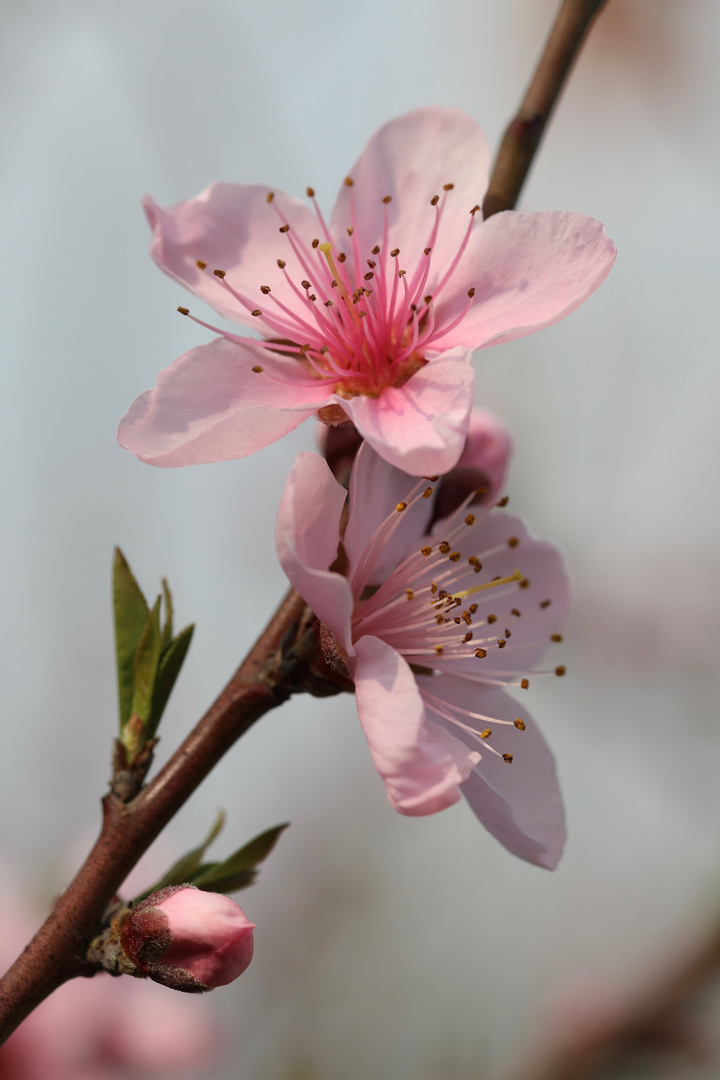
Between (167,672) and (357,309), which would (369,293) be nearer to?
(357,309)

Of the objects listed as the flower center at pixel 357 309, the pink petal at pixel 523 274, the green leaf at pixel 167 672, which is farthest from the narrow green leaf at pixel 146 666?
the pink petal at pixel 523 274

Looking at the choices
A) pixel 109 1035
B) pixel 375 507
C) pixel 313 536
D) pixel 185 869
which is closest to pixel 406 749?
pixel 313 536

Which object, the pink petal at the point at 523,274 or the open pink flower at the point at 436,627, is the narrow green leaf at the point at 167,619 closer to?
the open pink flower at the point at 436,627

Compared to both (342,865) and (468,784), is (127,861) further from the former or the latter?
(342,865)

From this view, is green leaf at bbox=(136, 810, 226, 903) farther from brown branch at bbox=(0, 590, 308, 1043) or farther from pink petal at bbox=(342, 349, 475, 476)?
pink petal at bbox=(342, 349, 475, 476)

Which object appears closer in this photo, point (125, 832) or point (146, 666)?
point (125, 832)

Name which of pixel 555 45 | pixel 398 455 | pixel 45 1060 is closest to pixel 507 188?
pixel 555 45
